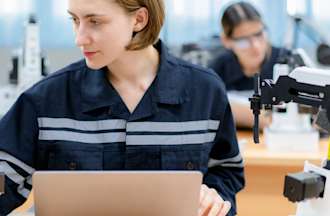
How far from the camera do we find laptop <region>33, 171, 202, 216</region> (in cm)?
119

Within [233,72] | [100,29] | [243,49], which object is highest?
[100,29]

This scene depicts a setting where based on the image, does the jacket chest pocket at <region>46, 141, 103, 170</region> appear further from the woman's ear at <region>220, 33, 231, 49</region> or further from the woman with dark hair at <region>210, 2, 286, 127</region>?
the woman's ear at <region>220, 33, 231, 49</region>

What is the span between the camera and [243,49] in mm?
2957

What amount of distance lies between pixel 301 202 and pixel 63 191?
47cm

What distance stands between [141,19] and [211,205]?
19.2 inches

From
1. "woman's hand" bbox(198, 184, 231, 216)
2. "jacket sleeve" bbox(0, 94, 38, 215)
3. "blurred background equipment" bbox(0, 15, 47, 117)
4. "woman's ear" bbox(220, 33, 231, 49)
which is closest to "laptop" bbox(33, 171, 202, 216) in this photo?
"woman's hand" bbox(198, 184, 231, 216)

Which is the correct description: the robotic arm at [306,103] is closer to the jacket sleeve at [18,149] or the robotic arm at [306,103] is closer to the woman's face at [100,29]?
the woman's face at [100,29]

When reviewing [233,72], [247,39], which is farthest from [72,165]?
[233,72]

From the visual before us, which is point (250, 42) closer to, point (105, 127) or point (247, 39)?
point (247, 39)

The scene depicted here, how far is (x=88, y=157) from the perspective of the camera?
1.52m

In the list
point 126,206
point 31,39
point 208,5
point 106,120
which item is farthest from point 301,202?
point 208,5

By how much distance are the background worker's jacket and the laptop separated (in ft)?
0.92

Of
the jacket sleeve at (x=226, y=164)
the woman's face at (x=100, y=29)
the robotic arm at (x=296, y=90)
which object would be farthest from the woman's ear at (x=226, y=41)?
the robotic arm at (x=296, y=90)

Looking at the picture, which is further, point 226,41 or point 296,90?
point 226,41
